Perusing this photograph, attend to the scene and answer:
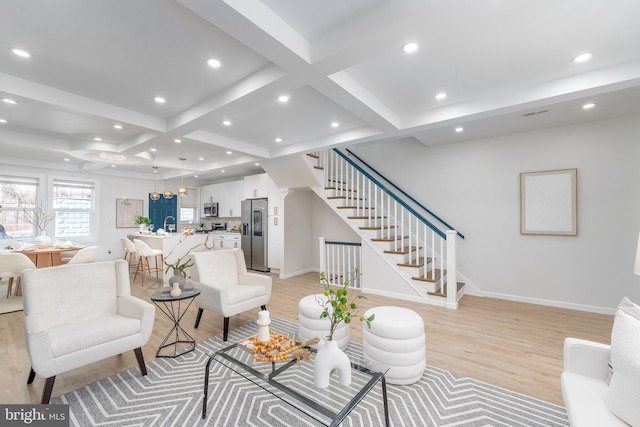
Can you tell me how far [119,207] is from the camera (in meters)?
7.26

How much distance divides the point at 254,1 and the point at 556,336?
164 inches

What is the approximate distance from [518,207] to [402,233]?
1.80m

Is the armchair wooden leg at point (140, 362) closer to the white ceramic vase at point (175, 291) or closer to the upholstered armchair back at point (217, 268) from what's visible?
the white ceramic vase at point (175, 291)

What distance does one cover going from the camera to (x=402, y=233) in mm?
4305

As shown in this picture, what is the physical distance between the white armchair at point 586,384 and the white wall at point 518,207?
305 cm

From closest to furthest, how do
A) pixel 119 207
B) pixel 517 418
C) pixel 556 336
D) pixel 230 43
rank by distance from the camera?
pixel 517 418, pixel 230 43, pixel 556 336, pixel 119 207

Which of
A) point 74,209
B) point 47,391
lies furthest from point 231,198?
point 47,391

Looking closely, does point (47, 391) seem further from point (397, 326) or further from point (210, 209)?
point (210, 209)

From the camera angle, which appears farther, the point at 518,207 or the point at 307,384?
the point at 518,207

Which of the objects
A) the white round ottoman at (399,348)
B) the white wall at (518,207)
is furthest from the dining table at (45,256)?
the white wall at (518,207)

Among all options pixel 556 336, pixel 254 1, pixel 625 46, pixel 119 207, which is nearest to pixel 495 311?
pixel 556 336

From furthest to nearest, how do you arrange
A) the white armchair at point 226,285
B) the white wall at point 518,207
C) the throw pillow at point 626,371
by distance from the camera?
the white wall at point 518,207 → the white armchair at point 226,285 → the throw pillow at point 626,371

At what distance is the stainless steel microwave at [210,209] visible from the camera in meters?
8.00

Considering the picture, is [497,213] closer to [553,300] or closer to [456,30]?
[553,300]
